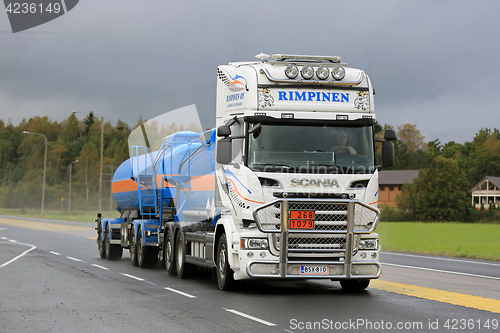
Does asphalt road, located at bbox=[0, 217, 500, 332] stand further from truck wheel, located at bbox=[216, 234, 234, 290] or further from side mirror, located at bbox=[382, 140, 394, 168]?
side mirror, located at bbox=[382, 140, 394, 168]

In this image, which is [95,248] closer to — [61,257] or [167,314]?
[61,257]

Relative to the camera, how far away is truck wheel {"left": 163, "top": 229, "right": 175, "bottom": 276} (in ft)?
54.4

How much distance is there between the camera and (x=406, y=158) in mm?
147875

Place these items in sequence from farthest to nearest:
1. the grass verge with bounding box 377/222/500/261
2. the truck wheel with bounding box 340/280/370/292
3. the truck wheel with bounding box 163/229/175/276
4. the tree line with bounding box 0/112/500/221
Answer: the tree line with bounding box 0/112/500/221, the grass verge with bounding box 377/222/500/261, the truck wheel with bounding box 163/229/175/276, the truck wheel with bounding box 340/280/370/292

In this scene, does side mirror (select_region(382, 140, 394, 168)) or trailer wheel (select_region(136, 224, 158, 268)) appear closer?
side mirror (select_region(382, 140, 394, 168))

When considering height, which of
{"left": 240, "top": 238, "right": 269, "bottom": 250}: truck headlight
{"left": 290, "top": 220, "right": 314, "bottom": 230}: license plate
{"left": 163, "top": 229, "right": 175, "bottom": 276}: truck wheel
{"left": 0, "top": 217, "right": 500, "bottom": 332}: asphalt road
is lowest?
{"left": 0, "top": 217, "right": 500, "bottom": 332}: asphalt road

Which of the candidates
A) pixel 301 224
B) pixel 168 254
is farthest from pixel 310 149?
pixel 168 254

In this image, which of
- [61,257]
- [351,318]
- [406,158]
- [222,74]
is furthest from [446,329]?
[406,158]

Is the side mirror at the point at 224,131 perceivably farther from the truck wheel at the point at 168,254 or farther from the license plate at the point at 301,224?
the truck wheel at the point at 168,254

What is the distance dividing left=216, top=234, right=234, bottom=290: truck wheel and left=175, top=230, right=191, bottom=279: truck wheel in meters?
2.52

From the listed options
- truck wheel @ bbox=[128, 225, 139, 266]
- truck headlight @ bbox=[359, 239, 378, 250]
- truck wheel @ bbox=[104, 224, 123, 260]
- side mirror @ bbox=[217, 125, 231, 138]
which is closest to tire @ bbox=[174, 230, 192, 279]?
truck wheel @ bbox=[128, 225, 139, 266]

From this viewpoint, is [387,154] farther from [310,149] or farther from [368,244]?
[368,244]

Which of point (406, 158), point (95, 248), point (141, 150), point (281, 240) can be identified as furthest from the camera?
point (406, 158)

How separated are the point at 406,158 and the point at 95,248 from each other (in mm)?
126971
